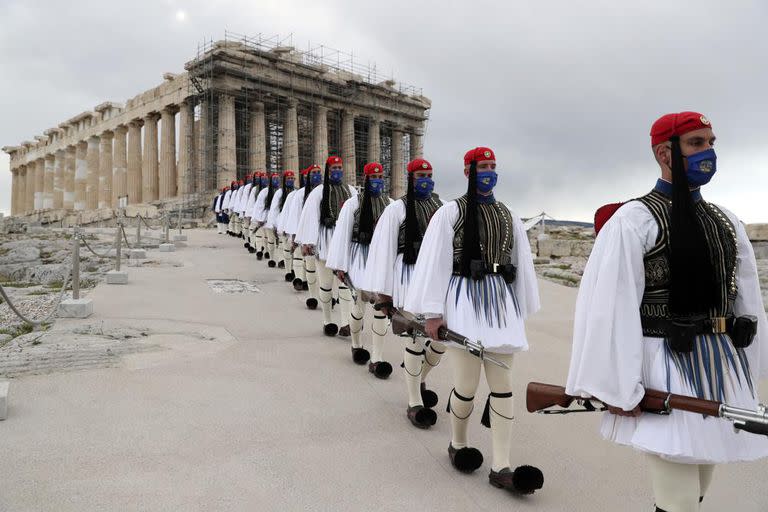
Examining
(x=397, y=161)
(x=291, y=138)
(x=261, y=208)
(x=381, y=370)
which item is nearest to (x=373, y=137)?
(x=397, y=161)

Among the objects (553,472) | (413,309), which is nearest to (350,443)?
(413,309)

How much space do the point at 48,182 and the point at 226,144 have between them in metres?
37.0

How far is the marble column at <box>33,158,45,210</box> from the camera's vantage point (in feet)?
213

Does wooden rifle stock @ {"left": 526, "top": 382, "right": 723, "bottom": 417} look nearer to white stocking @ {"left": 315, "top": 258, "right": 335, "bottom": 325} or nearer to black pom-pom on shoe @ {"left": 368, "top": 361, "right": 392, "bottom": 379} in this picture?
black pom-pom on shoe @ {"left": 368, "top": 361, "right": 392, "bottom": 379}

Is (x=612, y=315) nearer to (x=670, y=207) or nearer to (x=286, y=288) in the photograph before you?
(x=670, y=207)

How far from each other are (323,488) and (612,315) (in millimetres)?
2238

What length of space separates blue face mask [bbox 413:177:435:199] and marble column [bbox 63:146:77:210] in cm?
6069

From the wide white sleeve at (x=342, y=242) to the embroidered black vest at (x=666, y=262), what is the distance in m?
4.39

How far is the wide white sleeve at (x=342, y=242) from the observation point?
6684 millimetres

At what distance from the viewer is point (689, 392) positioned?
2.48 meters

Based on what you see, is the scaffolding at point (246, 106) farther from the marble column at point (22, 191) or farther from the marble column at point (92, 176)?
the marble column at point (22, 191)

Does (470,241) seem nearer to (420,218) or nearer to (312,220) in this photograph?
(420,218)

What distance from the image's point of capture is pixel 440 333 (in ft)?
13.2

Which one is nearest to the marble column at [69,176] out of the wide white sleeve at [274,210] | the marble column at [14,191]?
the marble column at [14,191]
